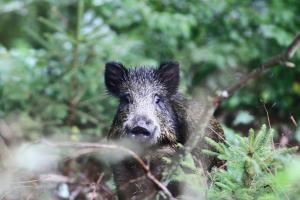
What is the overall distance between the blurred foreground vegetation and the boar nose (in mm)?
1684

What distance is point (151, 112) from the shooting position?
5953 millimetres

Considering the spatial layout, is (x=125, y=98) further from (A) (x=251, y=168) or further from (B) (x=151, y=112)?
(A) (x=251, y=168)

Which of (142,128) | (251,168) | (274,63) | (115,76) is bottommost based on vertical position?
(142,128)

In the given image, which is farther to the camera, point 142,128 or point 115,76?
point 115,76

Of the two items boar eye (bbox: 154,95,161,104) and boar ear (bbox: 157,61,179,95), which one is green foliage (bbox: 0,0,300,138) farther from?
boar eye (bbox: 154,95,161,104)

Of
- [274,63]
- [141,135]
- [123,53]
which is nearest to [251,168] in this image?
[274,63]

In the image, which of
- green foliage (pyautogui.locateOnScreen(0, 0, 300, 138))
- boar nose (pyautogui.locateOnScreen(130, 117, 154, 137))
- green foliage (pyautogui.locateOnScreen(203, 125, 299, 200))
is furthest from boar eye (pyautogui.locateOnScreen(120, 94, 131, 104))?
green foliage (pyautogui.locateOnScreen(203, 125, 299, 200))

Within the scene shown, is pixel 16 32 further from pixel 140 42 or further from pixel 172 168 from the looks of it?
pixel 172 168

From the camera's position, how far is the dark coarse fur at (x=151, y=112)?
18.2 feet

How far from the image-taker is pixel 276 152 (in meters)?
3.56

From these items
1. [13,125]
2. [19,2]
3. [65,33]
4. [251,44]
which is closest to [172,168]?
[13,125]

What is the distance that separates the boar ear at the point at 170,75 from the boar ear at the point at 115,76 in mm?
357

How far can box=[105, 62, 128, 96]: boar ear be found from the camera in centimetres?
655

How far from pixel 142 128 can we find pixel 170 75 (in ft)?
3.66
